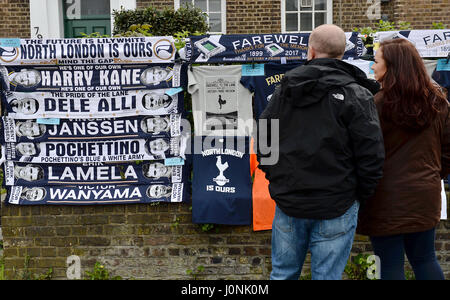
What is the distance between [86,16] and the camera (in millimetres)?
10188

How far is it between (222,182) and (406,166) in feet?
6.39

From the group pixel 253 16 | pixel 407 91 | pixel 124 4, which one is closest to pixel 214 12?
pixel 253 16

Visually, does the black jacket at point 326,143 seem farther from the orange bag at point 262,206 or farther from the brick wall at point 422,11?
the brick wall at point 422,11

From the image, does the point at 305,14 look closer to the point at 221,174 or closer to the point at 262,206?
the point at 221,174

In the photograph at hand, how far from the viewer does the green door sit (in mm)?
10164

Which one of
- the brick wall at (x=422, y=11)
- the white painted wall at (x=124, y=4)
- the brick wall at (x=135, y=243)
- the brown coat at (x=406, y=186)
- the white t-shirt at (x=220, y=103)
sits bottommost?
the brick wall at (x=135, y=243)

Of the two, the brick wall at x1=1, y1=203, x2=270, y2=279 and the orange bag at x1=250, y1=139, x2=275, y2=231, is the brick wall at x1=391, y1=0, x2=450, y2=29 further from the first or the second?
the brick wall at x1=1, y1=203, x2=270, y2=279

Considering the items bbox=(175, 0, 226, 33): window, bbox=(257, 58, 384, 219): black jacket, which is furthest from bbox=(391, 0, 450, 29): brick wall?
bbox=(257, 58, 384, 219): black jacket

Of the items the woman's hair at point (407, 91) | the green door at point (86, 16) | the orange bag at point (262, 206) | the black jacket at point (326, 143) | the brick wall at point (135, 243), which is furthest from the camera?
the green door at point (86, 16)

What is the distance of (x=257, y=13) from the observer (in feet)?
31.5

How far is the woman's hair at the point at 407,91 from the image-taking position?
2.58 m

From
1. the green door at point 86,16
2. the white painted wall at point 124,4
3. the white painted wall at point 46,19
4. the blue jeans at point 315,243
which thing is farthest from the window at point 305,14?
the blue jeans at point 315,243

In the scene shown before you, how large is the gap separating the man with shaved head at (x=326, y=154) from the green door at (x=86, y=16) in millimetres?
8547

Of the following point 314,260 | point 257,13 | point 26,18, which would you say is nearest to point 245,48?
point 314,260
